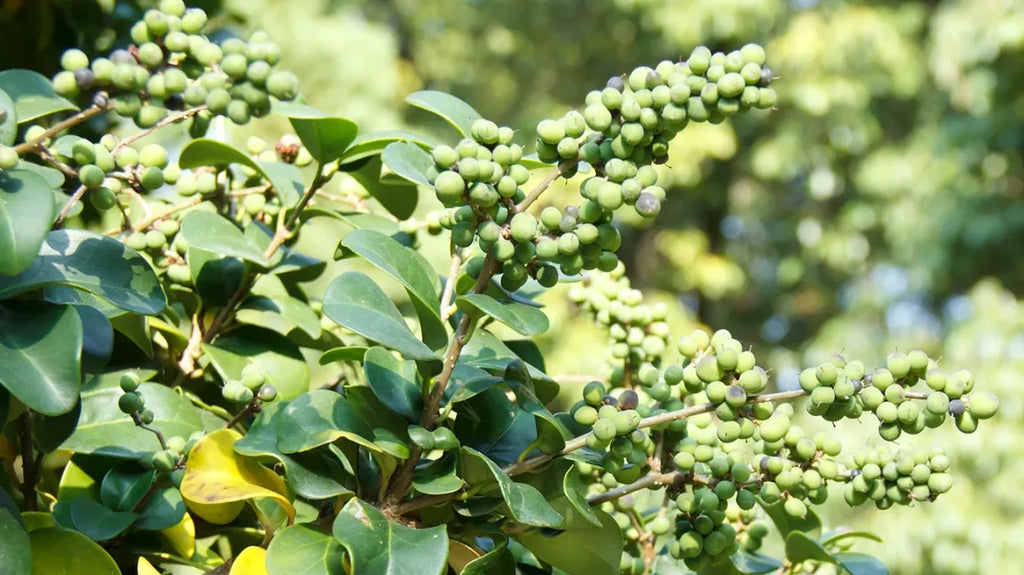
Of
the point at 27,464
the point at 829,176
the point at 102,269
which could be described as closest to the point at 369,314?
the point at 102,269

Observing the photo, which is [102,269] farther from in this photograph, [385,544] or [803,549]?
[803,549]

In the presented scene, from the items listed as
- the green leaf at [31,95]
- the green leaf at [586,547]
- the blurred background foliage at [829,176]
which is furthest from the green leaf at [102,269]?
the blurred background foliage at [829,176]

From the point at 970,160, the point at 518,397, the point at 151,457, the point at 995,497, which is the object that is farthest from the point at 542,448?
the point at 970,160

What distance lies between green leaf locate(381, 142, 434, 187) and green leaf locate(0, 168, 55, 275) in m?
0.18

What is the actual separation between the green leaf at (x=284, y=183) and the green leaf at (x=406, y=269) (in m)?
0.17

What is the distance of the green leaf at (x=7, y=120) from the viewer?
0.53 m

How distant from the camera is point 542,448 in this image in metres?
0.55

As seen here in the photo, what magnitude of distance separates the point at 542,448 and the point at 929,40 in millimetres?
7110

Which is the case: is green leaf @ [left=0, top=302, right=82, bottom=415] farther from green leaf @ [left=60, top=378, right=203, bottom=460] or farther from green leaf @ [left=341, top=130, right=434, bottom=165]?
green leaf @ [left=341, top=130, right=434, bottom=165]

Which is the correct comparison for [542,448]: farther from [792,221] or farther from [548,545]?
[792,221]

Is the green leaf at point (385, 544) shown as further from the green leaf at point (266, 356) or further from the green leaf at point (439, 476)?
the green leaf at point (266, 356)

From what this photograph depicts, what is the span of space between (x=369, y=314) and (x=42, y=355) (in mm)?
152

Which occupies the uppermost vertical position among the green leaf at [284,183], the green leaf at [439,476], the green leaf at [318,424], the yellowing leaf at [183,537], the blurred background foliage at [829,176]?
the blurred background foliage at [829,176]

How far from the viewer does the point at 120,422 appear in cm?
61
